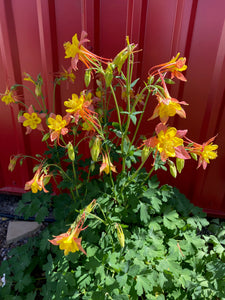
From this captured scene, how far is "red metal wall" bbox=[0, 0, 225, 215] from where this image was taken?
1.63 m

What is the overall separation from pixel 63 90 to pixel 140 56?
69cm

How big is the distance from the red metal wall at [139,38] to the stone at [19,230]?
1171 millimetres

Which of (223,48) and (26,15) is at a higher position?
(26,15)

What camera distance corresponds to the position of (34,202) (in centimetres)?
171

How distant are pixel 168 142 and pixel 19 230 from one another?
1.76 metres

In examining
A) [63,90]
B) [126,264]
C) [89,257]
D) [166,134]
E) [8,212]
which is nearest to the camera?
[166,134]

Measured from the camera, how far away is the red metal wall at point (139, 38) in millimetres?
1626

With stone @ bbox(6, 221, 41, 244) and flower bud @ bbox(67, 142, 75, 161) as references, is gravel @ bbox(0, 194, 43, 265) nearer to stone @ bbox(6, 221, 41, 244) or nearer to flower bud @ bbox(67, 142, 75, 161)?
stone @ bbox(6, 221, 41, 244)

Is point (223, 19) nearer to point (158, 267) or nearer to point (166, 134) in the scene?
point (166, 134)

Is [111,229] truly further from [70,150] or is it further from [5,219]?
[5,219]

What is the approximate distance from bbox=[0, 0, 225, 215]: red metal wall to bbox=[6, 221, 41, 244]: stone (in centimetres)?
117

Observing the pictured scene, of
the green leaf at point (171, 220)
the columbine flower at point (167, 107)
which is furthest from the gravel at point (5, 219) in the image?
the columbine flower at point (167, 107)

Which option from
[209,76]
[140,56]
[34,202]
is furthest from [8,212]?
[209,76]

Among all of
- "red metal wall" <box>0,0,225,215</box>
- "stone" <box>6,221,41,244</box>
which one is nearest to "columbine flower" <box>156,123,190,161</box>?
"red metal wall" <box>0,0,225,215</box>
